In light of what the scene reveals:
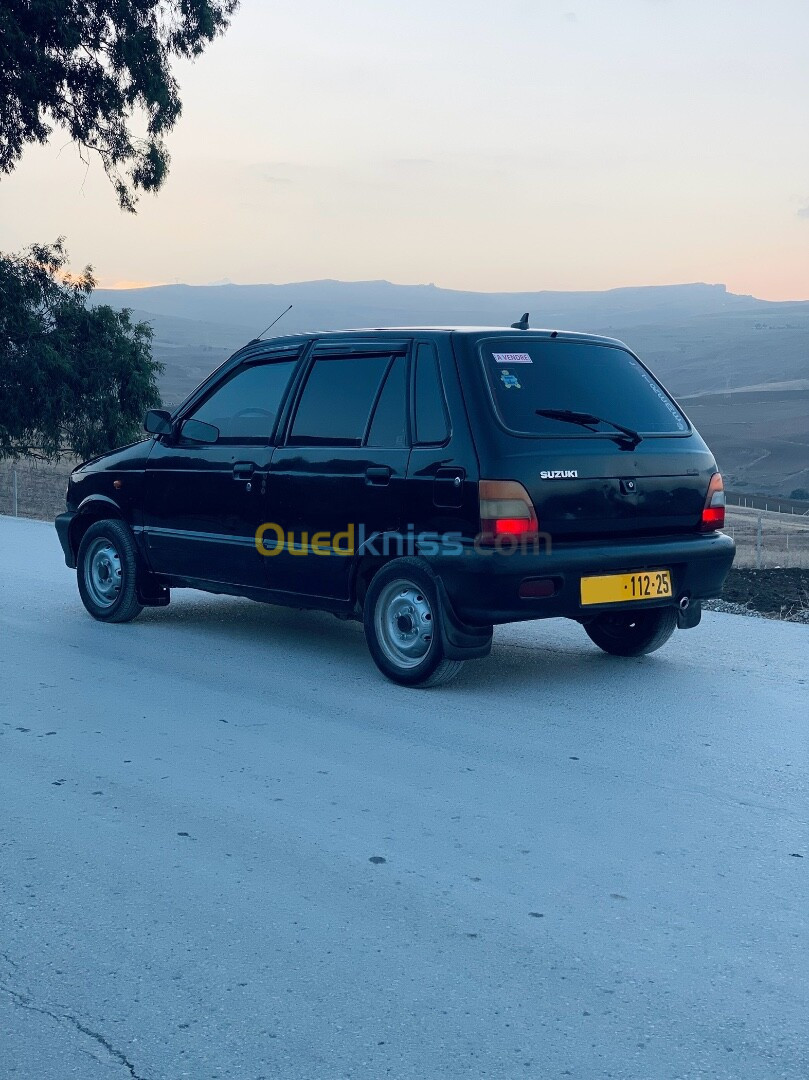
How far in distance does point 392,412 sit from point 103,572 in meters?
3.10

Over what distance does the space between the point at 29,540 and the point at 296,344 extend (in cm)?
858

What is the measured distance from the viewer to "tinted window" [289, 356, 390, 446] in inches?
295

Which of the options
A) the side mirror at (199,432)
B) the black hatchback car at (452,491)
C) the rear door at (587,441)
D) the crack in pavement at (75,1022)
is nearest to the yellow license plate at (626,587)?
the black hatchback car at (452,491)

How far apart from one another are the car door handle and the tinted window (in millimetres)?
240

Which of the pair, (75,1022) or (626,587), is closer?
(75,1022)

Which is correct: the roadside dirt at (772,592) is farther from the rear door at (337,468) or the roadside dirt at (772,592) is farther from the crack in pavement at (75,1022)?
the crack in pavement at (75,1022)

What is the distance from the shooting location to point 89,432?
30.7 m

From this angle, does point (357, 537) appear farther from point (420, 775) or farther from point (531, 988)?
point (531, 988)

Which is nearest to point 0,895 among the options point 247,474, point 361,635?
point 247,474

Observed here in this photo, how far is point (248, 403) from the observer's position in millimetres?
8328

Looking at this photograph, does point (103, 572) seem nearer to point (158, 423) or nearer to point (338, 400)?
point (158, 423)

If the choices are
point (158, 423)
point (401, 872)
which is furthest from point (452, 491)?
point (401, 872)

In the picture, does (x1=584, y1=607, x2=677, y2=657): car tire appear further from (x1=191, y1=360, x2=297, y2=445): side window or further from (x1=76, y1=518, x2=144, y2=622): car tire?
(x1=76, y1=518, x2=144, y2=622): car tire

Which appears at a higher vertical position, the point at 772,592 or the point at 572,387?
the point at 572,387
